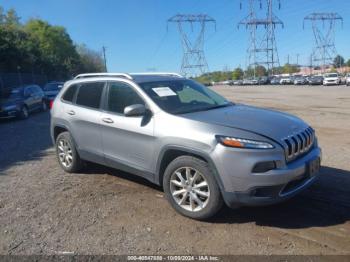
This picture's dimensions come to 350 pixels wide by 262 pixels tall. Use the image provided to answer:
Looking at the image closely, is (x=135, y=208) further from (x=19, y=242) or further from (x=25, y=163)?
(x=25, y=163)

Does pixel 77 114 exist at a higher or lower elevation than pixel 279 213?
higher

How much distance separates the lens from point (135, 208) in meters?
4.84

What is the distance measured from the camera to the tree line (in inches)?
1304

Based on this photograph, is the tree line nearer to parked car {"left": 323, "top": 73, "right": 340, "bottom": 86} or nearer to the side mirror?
the side mirror

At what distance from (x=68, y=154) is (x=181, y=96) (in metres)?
2.46

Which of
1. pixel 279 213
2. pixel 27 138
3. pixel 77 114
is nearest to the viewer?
pixel 279 213

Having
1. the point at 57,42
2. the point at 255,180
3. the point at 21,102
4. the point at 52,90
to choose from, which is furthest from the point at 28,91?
the point at 57,42

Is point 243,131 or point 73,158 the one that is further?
point 73,158

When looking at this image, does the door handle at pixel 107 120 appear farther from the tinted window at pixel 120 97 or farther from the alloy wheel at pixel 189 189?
the alloy wheel at pixel 189 189

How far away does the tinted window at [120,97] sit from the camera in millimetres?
5090

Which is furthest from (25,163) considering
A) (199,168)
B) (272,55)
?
(272,55)

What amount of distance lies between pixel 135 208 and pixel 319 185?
8.71 ft

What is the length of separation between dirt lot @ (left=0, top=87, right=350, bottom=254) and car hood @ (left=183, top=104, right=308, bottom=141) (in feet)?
3.37

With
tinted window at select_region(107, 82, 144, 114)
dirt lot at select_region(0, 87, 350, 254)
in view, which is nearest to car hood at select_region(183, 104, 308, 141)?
tinted window at select_region(107, 82, 144, 114)
